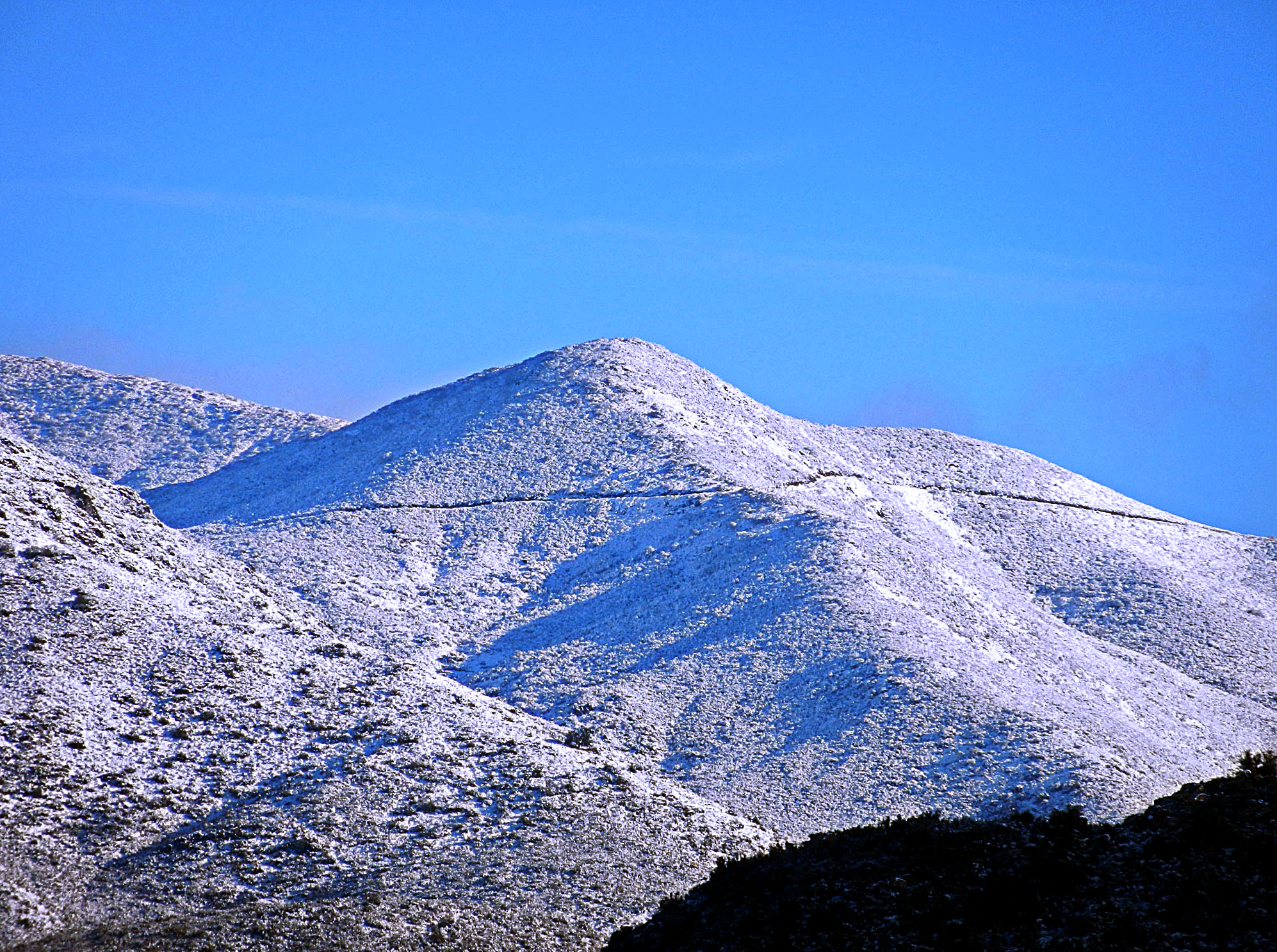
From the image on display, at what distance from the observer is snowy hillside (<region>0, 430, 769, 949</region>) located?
70.4 feet

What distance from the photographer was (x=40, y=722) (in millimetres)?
25578

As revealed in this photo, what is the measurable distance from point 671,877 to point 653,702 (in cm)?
1088

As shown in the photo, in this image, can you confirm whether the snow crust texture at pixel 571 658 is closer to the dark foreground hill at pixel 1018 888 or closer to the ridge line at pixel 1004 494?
the ridge line at pixel 1004 494

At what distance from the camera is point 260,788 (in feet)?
85.5

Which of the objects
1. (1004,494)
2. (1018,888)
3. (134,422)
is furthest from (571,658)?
(134,422)

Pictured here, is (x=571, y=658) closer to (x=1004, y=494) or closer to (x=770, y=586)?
(x=770, y=586)

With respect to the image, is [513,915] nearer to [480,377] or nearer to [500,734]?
[500,734]

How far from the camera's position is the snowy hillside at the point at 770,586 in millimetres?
31828

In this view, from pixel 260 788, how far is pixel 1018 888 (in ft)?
54.4

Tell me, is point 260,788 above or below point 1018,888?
above

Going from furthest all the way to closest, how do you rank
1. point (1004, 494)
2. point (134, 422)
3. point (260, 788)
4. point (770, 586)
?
point (134, 422)
point (1004, 494)
point (770, 586)
point (260, 788)

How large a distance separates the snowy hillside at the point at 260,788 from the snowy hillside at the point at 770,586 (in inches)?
164

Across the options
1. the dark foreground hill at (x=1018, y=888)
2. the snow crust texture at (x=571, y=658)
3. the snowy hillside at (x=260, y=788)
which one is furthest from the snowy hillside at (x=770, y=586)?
the dark foreground hill at (x=1018, y=888)

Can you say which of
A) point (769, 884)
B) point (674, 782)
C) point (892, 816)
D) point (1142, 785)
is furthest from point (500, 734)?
point (1142, 785)
